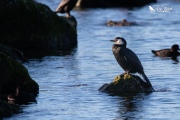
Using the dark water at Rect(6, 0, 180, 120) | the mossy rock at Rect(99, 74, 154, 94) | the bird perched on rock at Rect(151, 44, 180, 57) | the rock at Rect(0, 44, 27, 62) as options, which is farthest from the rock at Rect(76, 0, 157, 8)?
the mossy rock at Rect(99, 74, 154, 94)

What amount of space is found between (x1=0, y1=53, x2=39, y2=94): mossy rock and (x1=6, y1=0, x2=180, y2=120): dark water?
0.48 meters

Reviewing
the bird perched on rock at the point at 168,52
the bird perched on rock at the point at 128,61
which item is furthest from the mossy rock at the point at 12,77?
the bird perched on rock at the point at 168,52

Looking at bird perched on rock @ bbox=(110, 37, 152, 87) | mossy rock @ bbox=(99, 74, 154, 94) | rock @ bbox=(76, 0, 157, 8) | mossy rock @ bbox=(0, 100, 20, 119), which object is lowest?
rock @ bbox=(76, 0, 157, 8)

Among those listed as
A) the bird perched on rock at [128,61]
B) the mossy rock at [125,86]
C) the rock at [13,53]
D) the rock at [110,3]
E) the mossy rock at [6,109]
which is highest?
the bird perched on rock at [128,61]

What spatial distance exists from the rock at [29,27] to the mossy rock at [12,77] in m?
9.33

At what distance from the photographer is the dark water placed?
18.9m

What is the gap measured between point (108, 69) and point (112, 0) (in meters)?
30.4

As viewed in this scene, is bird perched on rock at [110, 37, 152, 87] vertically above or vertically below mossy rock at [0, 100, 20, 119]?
above

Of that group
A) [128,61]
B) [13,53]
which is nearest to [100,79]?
[128,61]

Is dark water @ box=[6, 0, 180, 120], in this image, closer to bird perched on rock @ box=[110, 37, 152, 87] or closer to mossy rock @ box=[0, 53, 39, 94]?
mossy rock @ box=[0, 53, 39, 94]

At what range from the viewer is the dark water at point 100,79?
62.1 feet

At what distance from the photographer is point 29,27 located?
31.3 meters

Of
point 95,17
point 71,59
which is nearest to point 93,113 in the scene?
point 71,59

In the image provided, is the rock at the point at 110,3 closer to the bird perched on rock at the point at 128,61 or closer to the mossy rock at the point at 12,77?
the bird perched on rock at the point at 128,61
